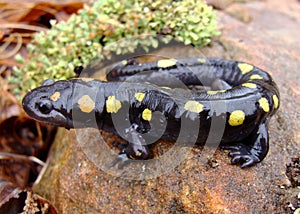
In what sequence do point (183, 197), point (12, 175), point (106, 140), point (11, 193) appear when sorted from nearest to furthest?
point (183, 197) → point (11, 193) → point (106, 140) → point (12, 175)

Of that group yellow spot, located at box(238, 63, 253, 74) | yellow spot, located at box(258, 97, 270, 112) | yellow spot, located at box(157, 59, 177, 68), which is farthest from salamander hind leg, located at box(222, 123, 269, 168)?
yellow spot, located at box(157, 59, 177, 68)

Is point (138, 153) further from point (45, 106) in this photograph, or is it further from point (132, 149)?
point (45, 106)

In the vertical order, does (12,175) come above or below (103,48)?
below

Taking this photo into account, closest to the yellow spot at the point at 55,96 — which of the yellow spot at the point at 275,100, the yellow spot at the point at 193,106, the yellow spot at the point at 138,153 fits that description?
the yellow spot at the point at 138,153

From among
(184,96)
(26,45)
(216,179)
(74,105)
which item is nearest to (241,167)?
(216,179)

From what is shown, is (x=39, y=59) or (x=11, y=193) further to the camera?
(x=39, y=59)

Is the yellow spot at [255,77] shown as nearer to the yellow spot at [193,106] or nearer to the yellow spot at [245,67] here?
the yellow spot at [245,67]

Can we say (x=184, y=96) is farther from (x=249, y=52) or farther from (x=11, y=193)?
(x=11, y=193)

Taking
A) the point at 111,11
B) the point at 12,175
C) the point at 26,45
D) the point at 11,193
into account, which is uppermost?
the point at 111,11

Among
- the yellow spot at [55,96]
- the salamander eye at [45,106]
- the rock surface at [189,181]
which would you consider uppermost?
the yellow spot at [55,96]
